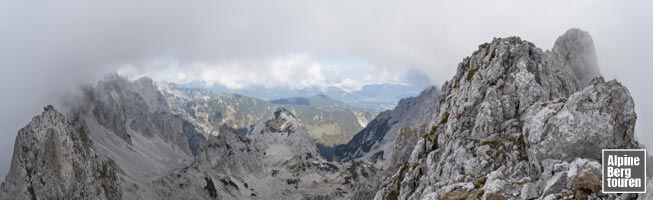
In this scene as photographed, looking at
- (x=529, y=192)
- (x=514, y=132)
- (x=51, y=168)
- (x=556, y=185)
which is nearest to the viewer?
(x=556, y=185)

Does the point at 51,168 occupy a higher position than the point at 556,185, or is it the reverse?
the point at 556,185

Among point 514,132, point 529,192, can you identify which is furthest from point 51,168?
point 529,192

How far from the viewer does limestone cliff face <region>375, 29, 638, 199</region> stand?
163ft

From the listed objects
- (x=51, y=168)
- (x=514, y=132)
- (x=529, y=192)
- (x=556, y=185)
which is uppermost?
(x=514, y=132)

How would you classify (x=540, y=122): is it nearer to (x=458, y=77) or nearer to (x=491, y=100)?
(x=491, y=100)

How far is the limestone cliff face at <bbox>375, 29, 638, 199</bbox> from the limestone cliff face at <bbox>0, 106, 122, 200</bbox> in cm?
12303

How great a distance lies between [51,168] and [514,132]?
159 meters

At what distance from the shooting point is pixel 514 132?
73.8 metres

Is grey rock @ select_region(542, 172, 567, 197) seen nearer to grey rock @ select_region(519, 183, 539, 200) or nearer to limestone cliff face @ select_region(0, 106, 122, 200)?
grey rock @ select_region(519, 183, 539, 200)

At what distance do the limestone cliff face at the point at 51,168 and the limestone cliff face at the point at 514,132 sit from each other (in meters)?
123

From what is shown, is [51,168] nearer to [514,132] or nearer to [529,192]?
[514,132]

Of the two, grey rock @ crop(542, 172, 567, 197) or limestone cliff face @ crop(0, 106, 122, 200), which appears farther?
limestone cliff face @ crop(0, 106, 122, 200)

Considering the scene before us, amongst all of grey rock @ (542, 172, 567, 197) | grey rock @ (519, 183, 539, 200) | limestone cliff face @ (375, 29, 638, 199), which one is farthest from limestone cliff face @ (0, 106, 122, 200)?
grey rock @ (542, 172, 567, 197)

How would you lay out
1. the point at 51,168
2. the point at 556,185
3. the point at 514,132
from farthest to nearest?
the point at 51,168 < the point at 514,132 < the point at 556,185
